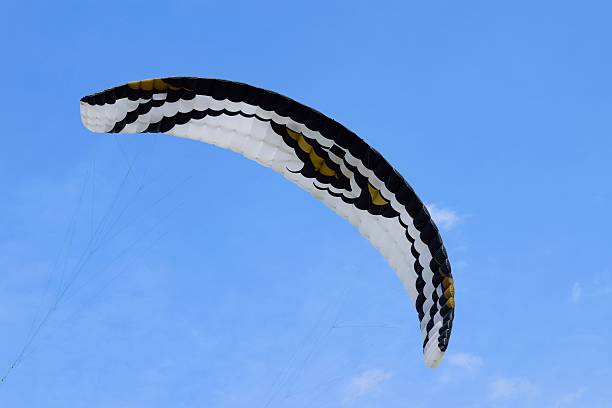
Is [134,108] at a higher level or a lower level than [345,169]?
lower

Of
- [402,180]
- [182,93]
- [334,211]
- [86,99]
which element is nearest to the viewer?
[86,99]

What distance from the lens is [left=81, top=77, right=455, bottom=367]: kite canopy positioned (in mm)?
18672

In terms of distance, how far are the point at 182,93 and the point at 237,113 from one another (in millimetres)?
1477

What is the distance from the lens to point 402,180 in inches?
795

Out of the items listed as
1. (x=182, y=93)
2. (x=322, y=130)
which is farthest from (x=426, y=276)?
(x=182, y=93)

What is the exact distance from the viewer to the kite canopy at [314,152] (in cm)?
1867

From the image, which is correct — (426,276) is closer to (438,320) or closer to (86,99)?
(438,320)

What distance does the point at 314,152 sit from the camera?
2062 cm

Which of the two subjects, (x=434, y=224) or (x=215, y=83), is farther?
(x=434, y=224)

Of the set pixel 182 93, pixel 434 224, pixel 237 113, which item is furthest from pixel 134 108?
pixel 434 224

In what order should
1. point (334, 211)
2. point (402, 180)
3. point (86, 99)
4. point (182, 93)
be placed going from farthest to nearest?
1. point (334, 211)
2. point (402, 180)
3. point (182, 93)
4. point (86, 99)

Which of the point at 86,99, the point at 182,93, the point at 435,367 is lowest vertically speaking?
the point at 435,367

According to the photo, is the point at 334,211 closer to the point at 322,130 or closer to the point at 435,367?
the point at 322,130

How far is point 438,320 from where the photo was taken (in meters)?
20.6
